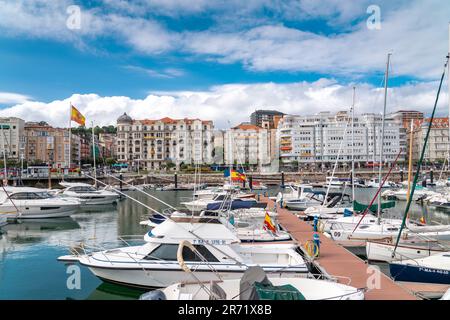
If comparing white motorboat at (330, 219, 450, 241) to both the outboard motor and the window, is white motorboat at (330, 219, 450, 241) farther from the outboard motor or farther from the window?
the outboard motor

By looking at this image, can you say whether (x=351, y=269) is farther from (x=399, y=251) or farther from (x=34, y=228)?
(x=34, y=228)

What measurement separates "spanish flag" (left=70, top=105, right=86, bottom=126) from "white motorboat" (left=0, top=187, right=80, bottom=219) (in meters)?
13.9

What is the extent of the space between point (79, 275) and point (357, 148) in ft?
363

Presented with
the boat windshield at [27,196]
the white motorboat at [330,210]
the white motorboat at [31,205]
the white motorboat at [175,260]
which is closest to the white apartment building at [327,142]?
the white motorboat at [330,210]

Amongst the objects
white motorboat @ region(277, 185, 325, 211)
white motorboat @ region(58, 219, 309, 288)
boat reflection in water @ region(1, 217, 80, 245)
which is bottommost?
boat reflection in water @ region(1, 217, 80, 245)

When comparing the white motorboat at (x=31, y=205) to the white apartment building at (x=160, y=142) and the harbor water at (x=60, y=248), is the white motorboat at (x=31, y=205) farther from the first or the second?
the white apartment building at (x=160, y=142)

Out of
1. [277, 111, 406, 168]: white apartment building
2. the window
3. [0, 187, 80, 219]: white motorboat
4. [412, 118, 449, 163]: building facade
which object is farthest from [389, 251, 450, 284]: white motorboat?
[412, 118, 449, 163]: building facade

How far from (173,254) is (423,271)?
27.9ft

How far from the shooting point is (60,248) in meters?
21.2

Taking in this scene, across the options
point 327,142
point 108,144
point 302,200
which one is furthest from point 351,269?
point 108,144

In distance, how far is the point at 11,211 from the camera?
30547 mm

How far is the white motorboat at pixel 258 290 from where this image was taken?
8.71m

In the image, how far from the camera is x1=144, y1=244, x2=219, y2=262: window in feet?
41.2

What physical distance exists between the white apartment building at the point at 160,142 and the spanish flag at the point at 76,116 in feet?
211
